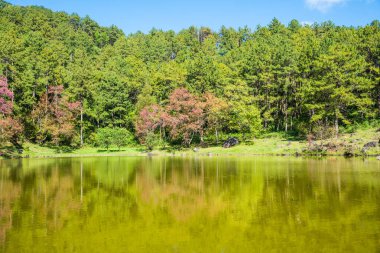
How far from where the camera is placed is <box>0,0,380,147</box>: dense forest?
61344mm

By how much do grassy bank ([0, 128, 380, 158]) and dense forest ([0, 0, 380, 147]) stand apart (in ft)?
7.83

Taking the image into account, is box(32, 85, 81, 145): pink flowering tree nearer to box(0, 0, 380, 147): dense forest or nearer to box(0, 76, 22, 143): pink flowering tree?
box(0, 0, 380, 147): dense forest

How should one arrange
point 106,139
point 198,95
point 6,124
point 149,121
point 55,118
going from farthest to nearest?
point 198,95 < point 55,118 < point 149,121 < point 106,139 < point 6,124

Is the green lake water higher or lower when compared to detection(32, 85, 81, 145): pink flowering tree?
lower

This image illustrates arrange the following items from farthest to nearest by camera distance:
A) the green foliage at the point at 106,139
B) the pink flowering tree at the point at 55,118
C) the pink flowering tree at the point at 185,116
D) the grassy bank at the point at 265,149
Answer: the pink flowering tree at the point at 55,118
the green foliage at the point at 106,139
the pink flowering tree at the point at 185,116
the grassy bank at the point at 265,149

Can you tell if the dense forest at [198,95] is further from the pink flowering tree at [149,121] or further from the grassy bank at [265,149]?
the grassy bank at [265,149]

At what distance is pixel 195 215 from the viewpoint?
51.3 feet

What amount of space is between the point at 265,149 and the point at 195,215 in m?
40.5

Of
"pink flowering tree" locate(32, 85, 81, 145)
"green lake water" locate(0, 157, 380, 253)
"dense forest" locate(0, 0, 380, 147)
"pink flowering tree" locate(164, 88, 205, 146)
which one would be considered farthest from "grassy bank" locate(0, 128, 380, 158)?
"green lake water" locate(0, 157, 380, 253)

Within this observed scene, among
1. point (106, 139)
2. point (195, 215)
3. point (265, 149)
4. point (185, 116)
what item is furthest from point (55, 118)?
point (195, 215)

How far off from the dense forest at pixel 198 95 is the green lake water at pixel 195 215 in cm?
3601

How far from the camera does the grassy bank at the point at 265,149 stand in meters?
47.4

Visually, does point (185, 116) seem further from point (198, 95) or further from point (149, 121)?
point (198, 95)

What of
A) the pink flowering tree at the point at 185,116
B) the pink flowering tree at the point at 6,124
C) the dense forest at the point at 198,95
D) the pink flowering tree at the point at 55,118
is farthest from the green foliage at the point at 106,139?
the pink flowering tree at the point at 6,124
